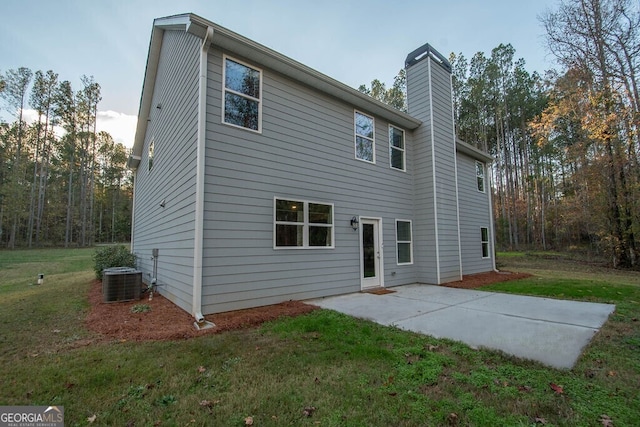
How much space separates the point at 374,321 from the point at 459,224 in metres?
6.91

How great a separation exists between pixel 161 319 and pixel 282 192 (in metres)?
3.18

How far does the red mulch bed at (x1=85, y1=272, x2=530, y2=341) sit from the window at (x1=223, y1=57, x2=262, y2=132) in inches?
141

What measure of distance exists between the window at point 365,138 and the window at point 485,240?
649cm

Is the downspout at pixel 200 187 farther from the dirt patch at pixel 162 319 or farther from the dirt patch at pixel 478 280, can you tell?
the dirt patch at pixel 478 280

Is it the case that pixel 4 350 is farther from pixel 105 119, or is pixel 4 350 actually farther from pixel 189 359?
pixel 105 119

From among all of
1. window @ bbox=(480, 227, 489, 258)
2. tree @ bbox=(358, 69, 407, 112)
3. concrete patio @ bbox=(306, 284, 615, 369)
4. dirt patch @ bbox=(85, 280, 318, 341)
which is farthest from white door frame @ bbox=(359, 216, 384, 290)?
tree @ bbox=(358, 69, 407, 112)

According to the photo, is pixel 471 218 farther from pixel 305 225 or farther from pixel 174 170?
pixel 174 170

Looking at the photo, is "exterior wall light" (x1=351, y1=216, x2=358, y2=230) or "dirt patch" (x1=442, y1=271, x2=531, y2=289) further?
"dirt patch" (x1=442, y1=271, x2=531, y2=289)

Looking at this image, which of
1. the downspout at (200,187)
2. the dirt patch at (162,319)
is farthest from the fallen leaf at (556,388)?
the downspout at (200,187)

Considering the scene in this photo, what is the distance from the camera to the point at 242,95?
5832 mm

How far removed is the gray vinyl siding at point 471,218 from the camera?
10.6 metres

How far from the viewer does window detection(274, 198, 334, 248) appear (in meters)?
6.09

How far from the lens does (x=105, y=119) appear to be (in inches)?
1179

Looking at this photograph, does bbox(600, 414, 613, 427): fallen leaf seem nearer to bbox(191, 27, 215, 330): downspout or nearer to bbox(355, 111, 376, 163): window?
bbox(191, 27, 215, 330): downspout
